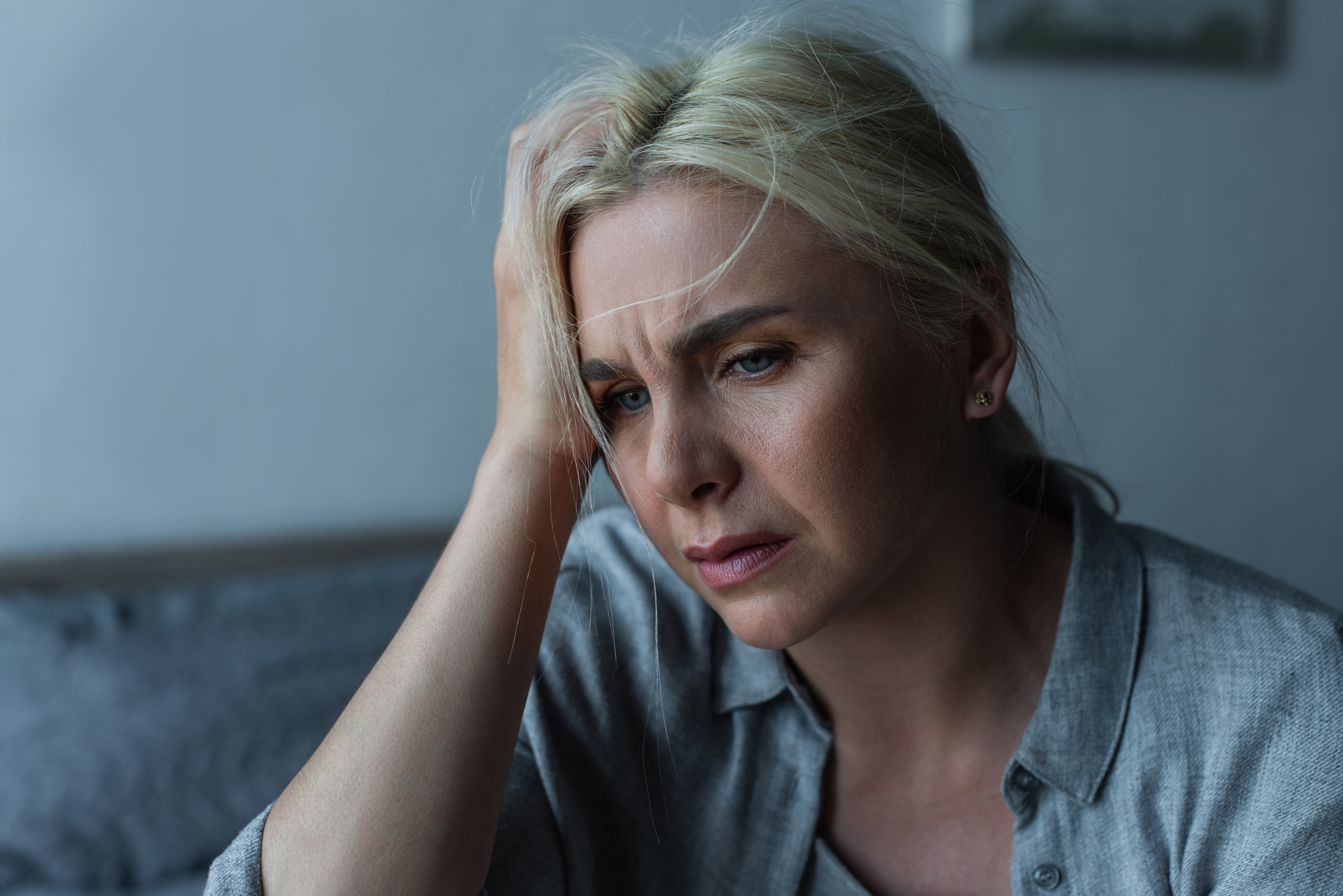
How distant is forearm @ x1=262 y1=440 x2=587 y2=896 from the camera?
78 centimetres

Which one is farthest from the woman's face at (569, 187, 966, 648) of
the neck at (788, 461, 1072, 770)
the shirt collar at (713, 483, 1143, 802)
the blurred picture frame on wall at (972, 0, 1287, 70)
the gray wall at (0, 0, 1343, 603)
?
the blurred picture frame on wall at (972, 0, 1287, 70)

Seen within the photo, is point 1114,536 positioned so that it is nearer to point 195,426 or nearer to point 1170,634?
point 1170,634

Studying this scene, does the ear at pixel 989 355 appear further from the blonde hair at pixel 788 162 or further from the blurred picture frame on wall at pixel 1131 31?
the blurred picture frame on wall at pixel 1131 31

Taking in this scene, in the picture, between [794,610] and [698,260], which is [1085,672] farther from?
[698,260]

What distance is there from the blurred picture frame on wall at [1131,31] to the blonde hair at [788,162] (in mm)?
1572

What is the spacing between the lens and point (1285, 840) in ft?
2.51

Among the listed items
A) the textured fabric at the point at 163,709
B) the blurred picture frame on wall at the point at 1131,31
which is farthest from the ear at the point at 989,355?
the blurred picture frame on wall at the point at 1131,31

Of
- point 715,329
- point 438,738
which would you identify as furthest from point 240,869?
point 715,329

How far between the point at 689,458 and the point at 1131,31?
2161 mm

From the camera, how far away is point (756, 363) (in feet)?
2.62

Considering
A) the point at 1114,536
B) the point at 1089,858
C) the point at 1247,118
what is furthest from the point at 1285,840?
the point at 1247,118

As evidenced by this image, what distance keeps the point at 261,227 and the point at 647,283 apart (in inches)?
60.4

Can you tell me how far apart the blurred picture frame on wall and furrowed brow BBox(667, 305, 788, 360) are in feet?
6.06

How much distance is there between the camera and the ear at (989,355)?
2.96 feet
